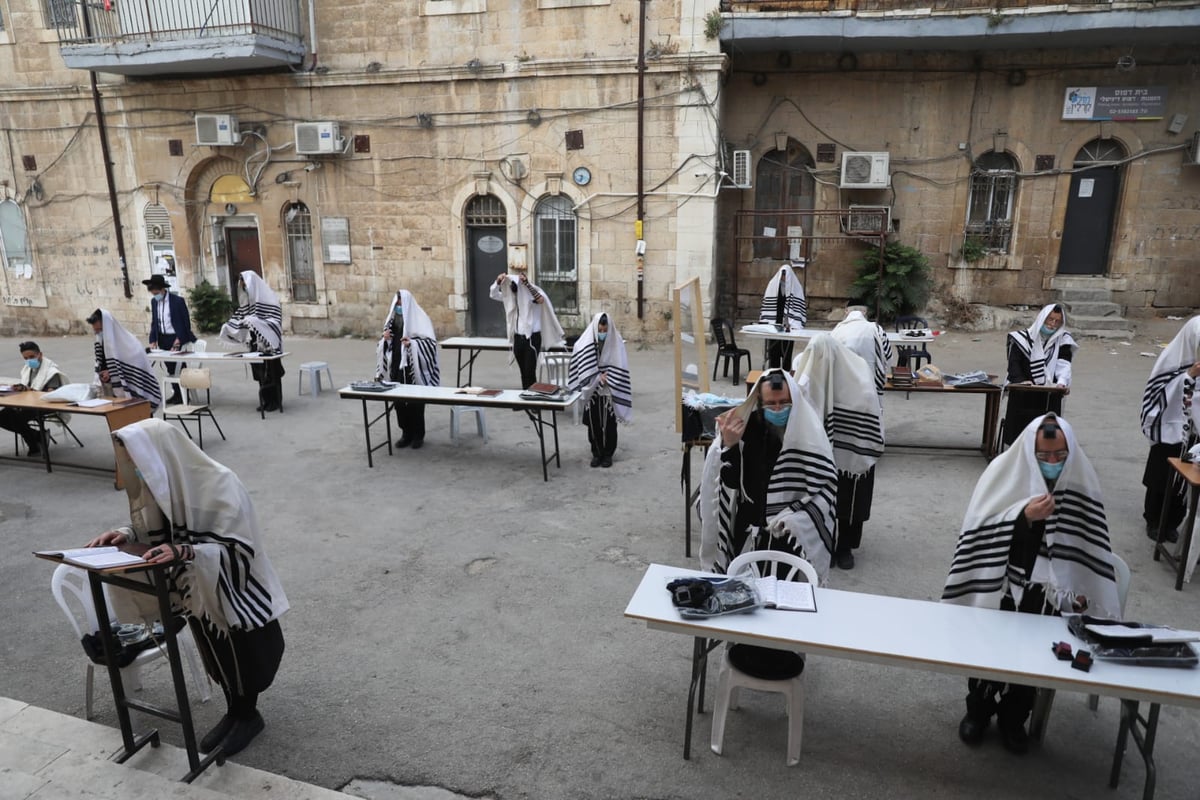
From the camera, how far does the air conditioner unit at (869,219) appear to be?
13953mm

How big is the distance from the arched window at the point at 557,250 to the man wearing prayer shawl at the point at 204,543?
11139 mm

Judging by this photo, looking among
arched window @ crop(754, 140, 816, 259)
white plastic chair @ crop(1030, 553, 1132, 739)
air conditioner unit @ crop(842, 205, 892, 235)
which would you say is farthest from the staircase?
white plastic chair @ crop(1030, 553, 1132, 739)

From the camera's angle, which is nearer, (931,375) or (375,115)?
(931,375)

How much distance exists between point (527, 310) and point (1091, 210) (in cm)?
1071

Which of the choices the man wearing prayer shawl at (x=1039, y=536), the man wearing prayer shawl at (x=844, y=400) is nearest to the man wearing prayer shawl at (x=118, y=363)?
the man wearing prayer shawl at (x=844, y=400)

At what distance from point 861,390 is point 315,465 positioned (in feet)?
17.8

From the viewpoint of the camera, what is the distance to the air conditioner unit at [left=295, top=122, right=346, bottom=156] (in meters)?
14.2

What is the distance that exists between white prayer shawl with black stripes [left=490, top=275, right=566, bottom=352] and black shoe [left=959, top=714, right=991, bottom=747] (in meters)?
7.08

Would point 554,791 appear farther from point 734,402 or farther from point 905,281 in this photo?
point 905,281

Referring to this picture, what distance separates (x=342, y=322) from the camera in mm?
15375

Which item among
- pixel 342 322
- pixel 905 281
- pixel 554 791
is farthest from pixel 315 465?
pixel 905 281

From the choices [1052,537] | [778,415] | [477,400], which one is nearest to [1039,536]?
[1052,537]

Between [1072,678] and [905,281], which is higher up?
[905,281]

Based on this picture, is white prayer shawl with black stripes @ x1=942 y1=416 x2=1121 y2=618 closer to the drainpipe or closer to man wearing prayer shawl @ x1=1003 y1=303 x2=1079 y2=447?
man wearing prayer shawl @ x1=1003 y1=303 x2=1079 y2=447
